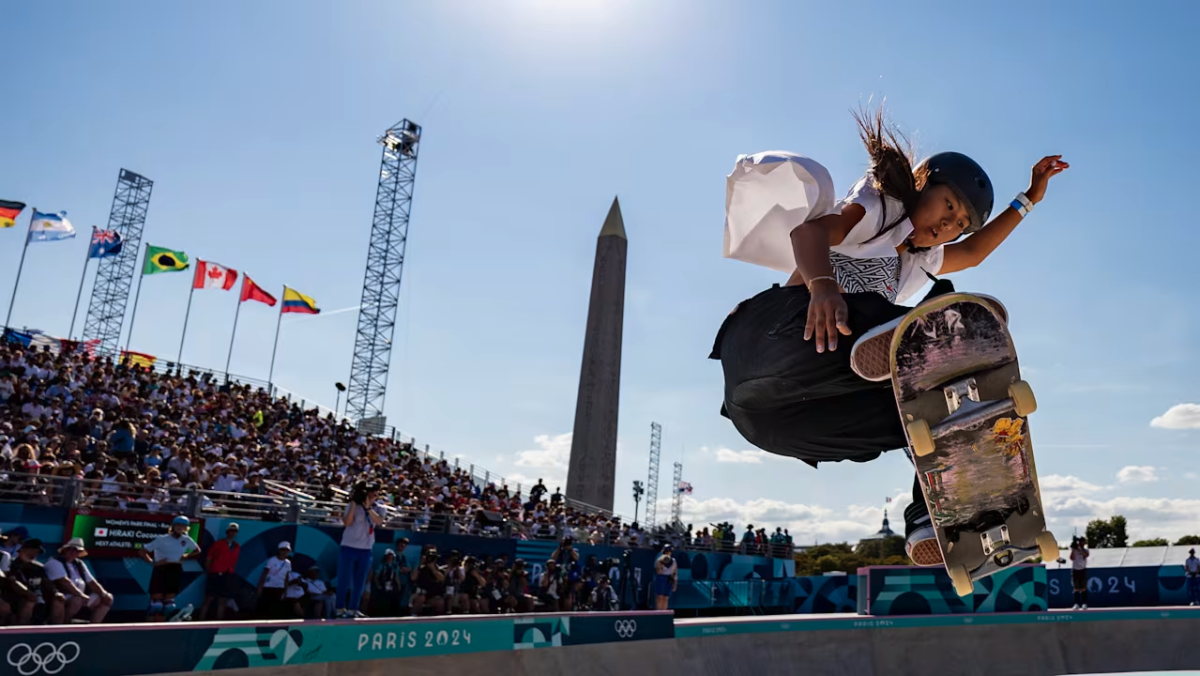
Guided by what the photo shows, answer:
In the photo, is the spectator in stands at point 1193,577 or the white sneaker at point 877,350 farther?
the spectator in stands at point 1193,577

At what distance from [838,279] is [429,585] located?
979 cm

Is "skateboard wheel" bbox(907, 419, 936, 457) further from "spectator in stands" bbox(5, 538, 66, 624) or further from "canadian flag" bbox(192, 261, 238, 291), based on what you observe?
"canadian flag" bbox(192, 261, 238, 291)

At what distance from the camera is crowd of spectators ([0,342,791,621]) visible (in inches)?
415

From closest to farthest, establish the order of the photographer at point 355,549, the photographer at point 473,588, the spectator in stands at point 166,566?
the photographer at point 355,549, the spectator in stands at point 166,566, the photographer at point 473,588

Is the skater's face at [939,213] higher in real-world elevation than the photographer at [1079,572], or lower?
higher

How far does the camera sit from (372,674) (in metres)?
7.20

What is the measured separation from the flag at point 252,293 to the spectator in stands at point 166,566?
77.9ft

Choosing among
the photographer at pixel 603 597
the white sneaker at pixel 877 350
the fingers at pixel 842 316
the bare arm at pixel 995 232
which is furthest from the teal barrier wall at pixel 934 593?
the fingers at pixel 842 316

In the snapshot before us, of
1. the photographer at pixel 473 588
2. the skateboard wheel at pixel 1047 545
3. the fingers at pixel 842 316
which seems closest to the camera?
the fingers at pixel 842 316

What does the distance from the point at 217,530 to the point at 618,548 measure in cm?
787

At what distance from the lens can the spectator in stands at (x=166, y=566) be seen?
9133 millimetres

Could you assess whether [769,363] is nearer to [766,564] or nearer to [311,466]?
[311,466]

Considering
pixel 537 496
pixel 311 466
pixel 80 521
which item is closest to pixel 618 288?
pixel 537 496

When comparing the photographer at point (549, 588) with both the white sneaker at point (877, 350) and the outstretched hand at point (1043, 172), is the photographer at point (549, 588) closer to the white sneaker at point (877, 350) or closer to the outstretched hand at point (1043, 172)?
the outstretched hand at point (1043, 172)
